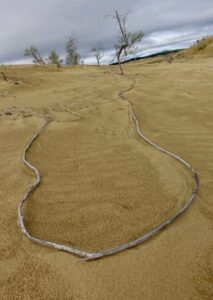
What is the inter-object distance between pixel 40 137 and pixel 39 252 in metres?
2.42

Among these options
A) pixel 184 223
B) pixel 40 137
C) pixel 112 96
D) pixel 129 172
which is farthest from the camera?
pixel 112 96

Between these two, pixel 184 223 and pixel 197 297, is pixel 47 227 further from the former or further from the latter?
pixel 197 297

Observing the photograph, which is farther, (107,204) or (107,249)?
(107,204)

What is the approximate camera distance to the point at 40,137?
13.8 feet

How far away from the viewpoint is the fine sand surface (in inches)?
67.4

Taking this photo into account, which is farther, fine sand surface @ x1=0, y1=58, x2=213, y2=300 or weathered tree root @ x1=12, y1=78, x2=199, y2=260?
weathered tree root @ x1=12, y1=78, x2=199, y2=260

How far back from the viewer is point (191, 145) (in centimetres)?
365

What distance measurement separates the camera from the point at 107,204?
2469 mm

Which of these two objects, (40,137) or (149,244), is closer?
(149,244)

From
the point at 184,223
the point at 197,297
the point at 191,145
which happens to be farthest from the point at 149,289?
the point at 191,145

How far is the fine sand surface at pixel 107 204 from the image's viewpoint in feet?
5.62

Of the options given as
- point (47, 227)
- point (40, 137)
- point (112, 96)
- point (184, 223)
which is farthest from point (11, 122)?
point (184, 223)

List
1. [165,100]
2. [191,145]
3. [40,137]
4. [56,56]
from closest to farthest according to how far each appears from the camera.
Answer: [191,145], [40,137], [165,100], [56,56]

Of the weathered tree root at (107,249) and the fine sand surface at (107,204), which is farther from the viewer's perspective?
the weathered tree root at (107,249)
